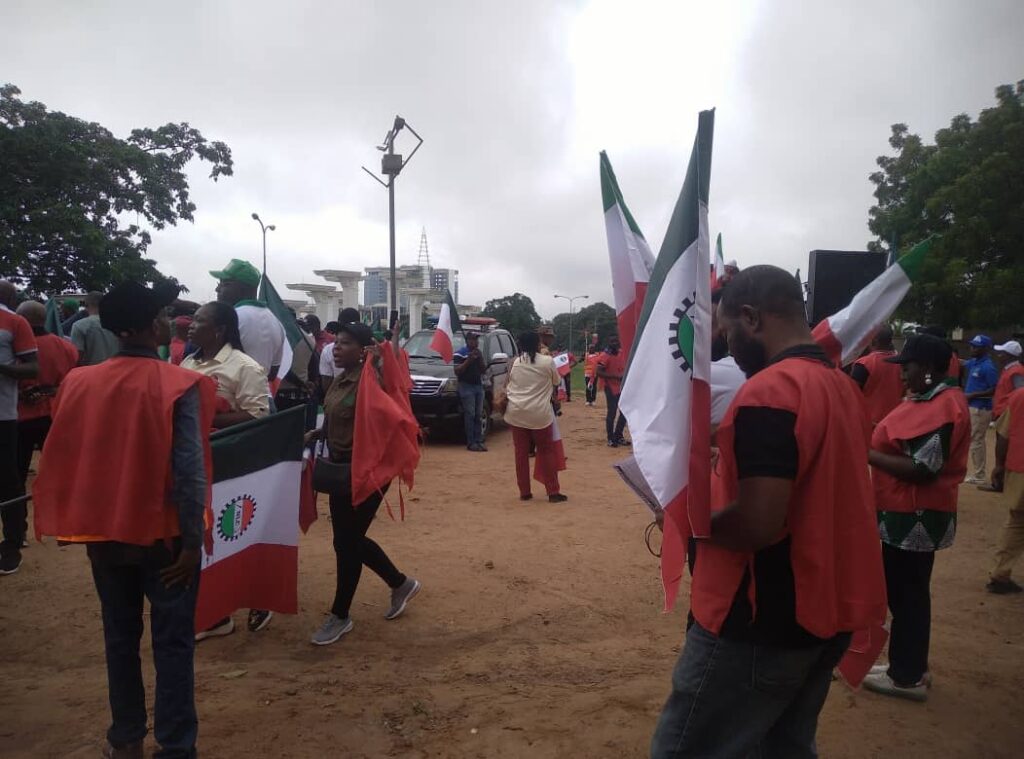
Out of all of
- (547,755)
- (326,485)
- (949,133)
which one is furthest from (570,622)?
(949,133)

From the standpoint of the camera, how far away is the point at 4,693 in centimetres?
364

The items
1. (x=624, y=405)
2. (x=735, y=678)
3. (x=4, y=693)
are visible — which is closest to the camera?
(x=735, y=678)

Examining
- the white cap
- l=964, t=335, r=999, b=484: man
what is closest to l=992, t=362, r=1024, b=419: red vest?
the white cap

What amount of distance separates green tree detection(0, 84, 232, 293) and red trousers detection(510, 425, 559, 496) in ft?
64.6

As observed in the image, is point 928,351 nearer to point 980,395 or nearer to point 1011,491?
point 1011,491

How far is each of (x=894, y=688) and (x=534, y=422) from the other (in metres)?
4.89

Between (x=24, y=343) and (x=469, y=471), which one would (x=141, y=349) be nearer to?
(x=24, y=343)

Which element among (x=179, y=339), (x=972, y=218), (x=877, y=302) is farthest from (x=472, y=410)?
(x=972, y=218)

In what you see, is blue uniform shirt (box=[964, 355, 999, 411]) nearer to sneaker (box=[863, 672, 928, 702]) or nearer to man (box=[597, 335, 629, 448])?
man (box=[597, 335, 629, 448])

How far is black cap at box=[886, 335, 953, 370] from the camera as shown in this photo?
3.58m

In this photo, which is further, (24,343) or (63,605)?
(24,343)

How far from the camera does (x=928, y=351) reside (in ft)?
11.8

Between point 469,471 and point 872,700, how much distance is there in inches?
271

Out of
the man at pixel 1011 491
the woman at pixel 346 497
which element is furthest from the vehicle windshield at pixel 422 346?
the man at pixel 1011 491
